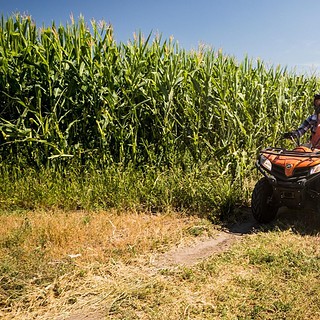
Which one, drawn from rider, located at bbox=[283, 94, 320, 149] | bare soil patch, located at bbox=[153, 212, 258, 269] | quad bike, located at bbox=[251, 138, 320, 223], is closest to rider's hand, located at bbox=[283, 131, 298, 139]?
rider, located at bbox=[283, 94, 320, 149]

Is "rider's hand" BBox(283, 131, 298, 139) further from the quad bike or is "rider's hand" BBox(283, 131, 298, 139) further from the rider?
the quad bike

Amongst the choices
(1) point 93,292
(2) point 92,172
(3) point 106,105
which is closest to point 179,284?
(1) point 93,292

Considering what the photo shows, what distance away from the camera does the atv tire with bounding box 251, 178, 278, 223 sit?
502 centimetres

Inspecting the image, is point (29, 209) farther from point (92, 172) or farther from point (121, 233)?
point (121, 233)

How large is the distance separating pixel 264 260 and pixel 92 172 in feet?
9.90

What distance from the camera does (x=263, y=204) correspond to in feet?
16.4

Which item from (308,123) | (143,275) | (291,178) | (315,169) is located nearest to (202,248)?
(143,275)

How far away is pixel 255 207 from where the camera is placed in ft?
16.6

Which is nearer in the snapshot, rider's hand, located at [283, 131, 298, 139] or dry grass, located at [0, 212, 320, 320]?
dry grass, located at [0, 212, 320, 320]

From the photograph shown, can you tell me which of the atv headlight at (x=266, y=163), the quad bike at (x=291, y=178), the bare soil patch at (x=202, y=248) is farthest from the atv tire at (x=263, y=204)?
the atv headlight at (x=266, y=163)

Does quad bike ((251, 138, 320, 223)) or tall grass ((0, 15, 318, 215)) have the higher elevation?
tall grass ((0, 15, 318, 215))

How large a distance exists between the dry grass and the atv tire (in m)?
0.25

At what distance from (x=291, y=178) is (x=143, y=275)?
202 centimetres

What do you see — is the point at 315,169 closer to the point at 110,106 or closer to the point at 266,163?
the point at 266,163
